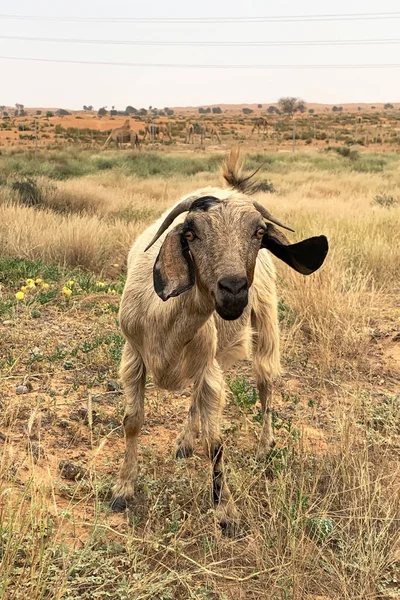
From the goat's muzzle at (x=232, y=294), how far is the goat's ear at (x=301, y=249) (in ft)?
1.89

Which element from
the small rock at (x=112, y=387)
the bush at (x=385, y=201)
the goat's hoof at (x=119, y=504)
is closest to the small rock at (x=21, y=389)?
the small rock at (x=112, y=387)

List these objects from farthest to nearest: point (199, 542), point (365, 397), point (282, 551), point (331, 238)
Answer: point (331, 238)
point (365, 397)
point (199, 542)
point (282, 551)

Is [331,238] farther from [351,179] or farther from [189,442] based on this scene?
[351,179]

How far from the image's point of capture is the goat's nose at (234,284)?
2510 millimetres

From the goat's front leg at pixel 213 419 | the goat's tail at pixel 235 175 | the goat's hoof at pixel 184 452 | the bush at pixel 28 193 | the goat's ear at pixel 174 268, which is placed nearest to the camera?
the goat's ear at pixel 174 268

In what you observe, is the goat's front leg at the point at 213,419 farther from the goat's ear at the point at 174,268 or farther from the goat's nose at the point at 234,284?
the goat's nose at the point at 234,284

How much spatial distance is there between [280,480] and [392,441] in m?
1.36

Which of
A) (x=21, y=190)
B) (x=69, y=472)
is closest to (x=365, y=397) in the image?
(x=69, y=472)

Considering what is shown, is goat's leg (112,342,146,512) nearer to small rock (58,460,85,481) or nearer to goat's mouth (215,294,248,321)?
small rock (58,460,85,481)

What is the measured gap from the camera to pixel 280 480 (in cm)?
312

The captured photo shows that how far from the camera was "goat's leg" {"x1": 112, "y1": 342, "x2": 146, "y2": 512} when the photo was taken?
3.63 metres

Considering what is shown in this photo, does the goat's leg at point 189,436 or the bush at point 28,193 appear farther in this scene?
the bush at point 28,193

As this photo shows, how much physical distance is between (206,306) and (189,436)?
151cm

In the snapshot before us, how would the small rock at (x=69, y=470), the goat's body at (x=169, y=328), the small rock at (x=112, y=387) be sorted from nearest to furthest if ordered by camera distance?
the goat's body at (x=169, y=328)
the small rock at (x=69, y=470)
the small rock at (x=112, y=387)
